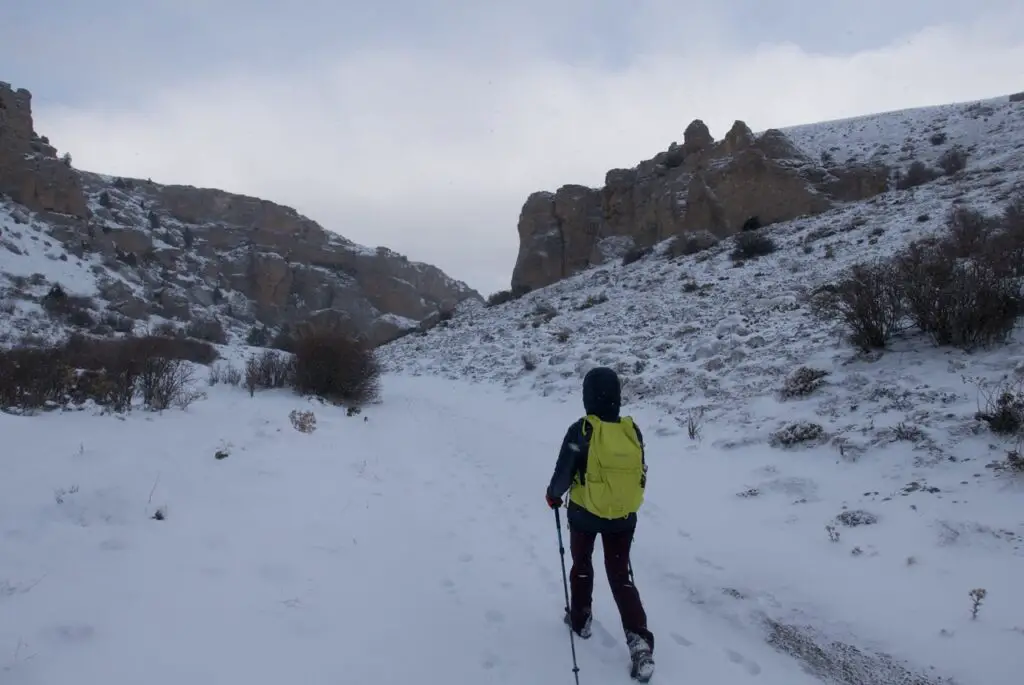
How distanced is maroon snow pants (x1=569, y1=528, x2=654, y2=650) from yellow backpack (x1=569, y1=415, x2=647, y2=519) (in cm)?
21

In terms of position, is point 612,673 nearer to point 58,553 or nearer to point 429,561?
point 429,561

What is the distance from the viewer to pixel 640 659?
11.1 feet

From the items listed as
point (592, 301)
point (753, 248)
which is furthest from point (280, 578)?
point (753, 248)

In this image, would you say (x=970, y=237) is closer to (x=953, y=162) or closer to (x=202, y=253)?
(x=953, y=162)

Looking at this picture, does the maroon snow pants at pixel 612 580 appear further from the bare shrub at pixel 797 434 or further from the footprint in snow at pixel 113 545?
the bare shrub at pixel 797 434

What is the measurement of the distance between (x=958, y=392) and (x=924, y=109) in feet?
141

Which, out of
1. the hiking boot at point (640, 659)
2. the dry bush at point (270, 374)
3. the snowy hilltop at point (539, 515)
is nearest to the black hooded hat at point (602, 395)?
the hiking boot at point (640, 659)

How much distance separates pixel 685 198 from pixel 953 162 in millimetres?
12876

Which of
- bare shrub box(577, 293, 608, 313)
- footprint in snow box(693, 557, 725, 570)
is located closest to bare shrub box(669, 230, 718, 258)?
bare shrub box(577, 293, 608, 313)

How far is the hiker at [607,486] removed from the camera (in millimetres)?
3521

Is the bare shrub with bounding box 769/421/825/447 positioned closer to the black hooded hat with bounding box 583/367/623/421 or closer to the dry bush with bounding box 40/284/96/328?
the black hooded hat with bounding box 583/367/623/421

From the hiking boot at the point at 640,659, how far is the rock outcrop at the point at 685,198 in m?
29.3

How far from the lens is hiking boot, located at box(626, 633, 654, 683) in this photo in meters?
3.33

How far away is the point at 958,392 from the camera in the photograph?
6613 mm
